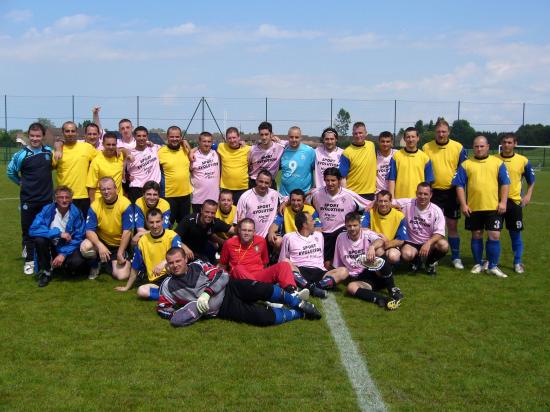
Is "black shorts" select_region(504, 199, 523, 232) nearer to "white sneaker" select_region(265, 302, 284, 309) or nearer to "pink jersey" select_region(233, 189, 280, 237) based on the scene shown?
"pink jersey" select_region(233, 189, 280, 237)

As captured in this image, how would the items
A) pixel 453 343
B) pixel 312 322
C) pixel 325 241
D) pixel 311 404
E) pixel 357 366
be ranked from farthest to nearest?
pixel 325 241 < pixel 312 322 < pixel 453 343 < pixel 357 366 < pixel 311 404

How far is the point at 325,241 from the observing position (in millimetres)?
6941

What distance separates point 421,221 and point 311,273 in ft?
5.74

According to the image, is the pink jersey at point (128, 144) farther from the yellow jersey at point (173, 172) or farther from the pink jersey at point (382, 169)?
the pink jersey at point (382, 169)

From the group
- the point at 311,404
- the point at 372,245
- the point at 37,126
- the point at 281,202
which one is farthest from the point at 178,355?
the point at 37,126

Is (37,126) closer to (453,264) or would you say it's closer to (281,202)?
(281,202)

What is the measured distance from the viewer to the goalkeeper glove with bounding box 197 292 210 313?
4840mm

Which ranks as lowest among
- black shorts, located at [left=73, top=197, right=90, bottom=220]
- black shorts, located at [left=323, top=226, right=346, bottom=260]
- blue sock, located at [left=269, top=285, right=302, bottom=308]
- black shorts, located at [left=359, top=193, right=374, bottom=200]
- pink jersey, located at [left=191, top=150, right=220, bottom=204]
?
blue sock, located at [left=269, top=285, right=302, bottom=308]

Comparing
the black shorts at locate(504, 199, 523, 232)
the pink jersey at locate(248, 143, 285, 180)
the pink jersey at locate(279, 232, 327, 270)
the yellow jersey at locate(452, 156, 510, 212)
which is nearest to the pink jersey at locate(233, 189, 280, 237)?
the pink jersey at locate(279, 232, 327, 270)

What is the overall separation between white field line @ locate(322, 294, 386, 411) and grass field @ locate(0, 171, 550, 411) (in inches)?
2.2

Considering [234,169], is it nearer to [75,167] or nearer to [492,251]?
[75,167]

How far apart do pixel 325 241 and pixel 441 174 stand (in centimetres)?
186

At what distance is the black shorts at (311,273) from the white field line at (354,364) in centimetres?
54

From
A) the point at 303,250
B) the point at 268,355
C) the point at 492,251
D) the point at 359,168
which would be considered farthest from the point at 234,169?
the point at 268,355
